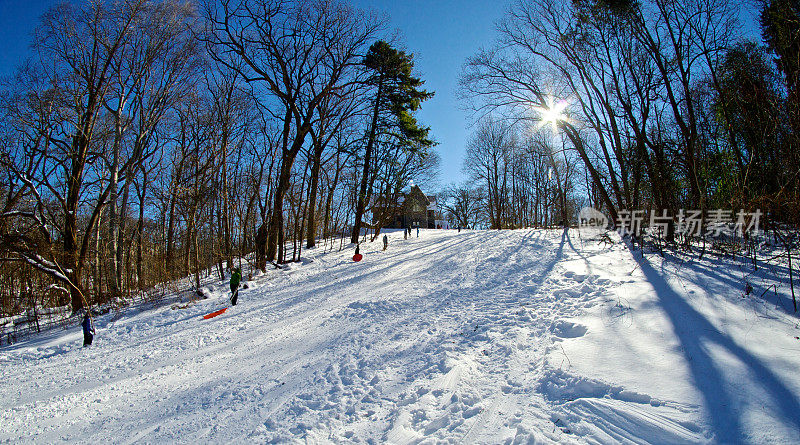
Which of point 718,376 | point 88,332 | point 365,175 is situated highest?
point 365,175

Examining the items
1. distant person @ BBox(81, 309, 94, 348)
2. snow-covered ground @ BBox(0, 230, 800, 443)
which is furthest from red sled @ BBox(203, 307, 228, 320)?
distant person @ BBox(81, 309, 94, 348)

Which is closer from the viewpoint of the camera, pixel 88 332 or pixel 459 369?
pixel 459 369

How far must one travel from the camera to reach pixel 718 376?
3020 mm

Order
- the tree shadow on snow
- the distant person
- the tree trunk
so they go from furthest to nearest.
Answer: the tree trunk
the distant person
the tree shadow on snow

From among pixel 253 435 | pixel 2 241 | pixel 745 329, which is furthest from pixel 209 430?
pixel 2 241

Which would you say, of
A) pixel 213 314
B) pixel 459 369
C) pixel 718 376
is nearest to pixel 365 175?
pixel 213 314

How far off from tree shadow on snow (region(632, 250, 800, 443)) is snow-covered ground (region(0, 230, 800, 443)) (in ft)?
0.05

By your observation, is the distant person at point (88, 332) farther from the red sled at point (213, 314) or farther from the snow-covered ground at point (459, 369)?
the red sled at point (213, 314)

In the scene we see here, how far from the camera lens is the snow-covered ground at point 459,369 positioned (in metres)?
2.83

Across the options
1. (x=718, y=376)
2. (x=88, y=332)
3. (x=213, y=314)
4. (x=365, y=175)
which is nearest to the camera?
(x=718, y=376)

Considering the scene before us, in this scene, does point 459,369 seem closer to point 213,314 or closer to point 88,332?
point 213,314

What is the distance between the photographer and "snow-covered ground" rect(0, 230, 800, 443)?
2826 mm

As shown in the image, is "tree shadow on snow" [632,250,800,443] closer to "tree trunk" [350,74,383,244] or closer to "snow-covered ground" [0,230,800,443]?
"snow-covered ground" [0,230,800,443]

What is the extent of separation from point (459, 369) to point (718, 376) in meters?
2.54
